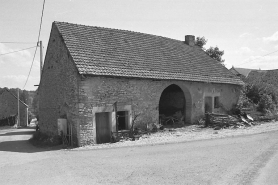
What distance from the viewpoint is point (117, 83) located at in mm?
12375

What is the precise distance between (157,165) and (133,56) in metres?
8.29

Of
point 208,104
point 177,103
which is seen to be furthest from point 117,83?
point 208,104

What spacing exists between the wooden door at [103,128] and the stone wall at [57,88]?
111 cm

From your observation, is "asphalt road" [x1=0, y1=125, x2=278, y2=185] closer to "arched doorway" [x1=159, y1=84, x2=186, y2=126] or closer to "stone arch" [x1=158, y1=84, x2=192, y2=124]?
"arched doorway" [x1=159, y1=84, x2=186, y2=126]

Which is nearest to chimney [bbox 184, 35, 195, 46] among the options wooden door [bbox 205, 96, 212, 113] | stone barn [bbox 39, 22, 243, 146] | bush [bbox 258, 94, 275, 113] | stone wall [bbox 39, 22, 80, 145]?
stone barn [bbox 39, 22, 243, 146]

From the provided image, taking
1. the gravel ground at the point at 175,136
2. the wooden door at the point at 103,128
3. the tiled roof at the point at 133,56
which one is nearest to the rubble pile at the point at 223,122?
the gravel ground at the point at 175,136

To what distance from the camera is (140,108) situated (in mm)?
13211

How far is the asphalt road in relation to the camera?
20.4 feet

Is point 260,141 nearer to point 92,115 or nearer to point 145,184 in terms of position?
point 145,184

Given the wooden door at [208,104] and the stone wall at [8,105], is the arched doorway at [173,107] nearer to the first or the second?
the wooden door at [208,104]

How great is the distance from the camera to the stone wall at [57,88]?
38.5 ft

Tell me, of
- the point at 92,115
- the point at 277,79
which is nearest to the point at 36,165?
the point at 92,115

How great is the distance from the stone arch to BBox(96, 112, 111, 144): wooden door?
4.36m

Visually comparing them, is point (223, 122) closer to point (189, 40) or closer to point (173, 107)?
point (173, 107)
